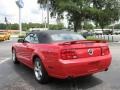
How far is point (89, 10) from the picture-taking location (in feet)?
112

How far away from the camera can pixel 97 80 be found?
26.0 ft

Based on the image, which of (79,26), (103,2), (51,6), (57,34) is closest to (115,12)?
(103,2)


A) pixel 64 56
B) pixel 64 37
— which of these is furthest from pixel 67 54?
pixel 64 37

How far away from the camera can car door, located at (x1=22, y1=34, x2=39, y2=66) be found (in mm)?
8459

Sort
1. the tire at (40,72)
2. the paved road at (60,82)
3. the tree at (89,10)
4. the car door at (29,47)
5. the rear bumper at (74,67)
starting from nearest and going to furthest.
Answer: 1. the rear bumper at (74,67)
2. the paved road at (60,82)
3. the tire at (40,72)
4. the car door at (29,47)
5. the tree at (89,10)

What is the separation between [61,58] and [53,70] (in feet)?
1.45

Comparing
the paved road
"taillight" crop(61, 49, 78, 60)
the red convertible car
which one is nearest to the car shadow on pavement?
the paved road

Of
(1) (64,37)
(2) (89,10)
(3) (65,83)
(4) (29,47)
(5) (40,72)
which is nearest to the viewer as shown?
(3) (65,83)

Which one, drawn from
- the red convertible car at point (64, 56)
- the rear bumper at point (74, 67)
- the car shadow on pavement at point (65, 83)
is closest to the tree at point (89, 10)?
the red convertible car at point (64, 56)

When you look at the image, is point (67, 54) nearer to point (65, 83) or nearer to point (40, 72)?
point (65, 83)

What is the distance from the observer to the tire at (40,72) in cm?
756

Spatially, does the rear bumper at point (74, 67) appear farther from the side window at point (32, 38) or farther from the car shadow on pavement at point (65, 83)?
the side window at point (32, 38)

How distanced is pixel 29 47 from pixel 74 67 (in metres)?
2.36

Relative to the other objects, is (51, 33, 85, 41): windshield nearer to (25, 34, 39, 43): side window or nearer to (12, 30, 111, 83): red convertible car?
(12, 30, 111, 83): red convertible car
